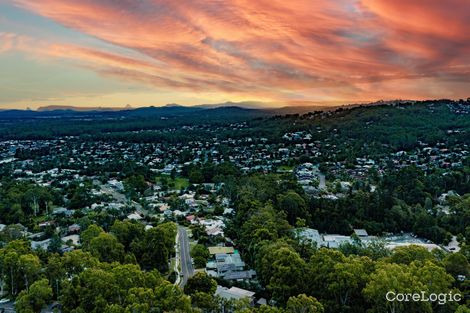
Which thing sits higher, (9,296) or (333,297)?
(333,297)

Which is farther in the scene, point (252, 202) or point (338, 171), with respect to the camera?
point (338, 171)

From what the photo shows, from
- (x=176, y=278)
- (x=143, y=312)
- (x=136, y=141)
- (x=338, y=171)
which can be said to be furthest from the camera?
(x=136, y=141)

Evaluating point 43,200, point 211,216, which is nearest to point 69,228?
point 43,200

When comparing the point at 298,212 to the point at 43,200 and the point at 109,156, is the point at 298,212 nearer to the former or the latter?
the point at 43,200

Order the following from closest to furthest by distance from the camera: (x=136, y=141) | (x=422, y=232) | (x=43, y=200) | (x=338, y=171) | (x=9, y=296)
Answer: (x=9, y=296)
(x=422, y=232)
(x=43, y=200)
(x=338, y=171)
(x=136, y=141)

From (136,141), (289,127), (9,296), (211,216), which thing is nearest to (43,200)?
(211,216)

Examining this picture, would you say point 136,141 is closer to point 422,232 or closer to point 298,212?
point 298,212
